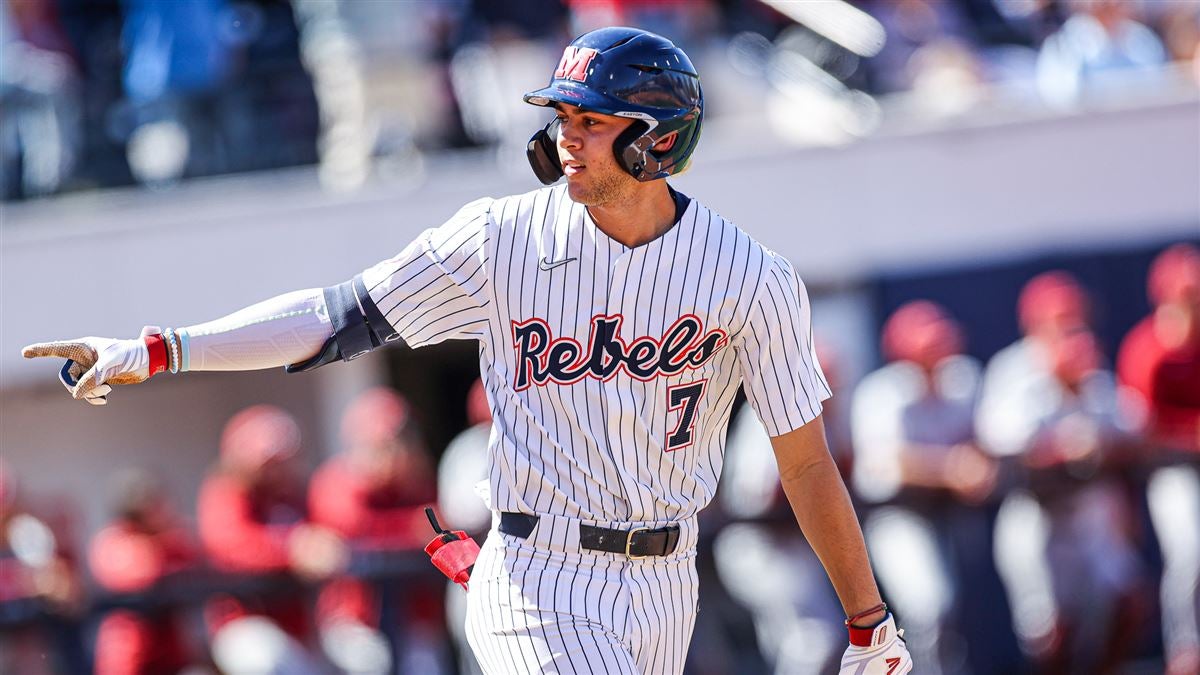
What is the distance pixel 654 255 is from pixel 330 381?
6.75 metres

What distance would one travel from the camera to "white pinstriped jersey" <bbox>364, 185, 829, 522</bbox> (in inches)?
146

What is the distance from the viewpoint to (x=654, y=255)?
3.74m

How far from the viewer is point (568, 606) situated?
3689mm

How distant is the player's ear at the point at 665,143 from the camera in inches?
145

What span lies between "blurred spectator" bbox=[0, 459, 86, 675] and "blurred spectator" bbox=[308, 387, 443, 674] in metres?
0.99

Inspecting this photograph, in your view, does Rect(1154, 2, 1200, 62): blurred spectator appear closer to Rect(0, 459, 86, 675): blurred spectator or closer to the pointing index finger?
Rect(0, 459, 86, 675): blurred spectator

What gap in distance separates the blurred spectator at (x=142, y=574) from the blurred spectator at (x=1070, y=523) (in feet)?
11.6

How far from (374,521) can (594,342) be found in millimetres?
3877

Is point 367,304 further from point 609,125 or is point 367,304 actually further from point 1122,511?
point 1122,511

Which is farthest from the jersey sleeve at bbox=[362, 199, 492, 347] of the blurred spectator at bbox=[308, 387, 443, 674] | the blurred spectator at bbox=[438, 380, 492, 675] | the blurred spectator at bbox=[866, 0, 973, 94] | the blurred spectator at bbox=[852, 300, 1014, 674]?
the blurred spectator at bbox=[866, 0, 973, 94]

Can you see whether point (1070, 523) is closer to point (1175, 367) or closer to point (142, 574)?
point (1175, 367)

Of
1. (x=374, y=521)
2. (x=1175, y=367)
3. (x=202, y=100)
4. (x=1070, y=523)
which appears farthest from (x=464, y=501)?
(x=1175, y=367)

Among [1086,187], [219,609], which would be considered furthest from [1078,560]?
[219,609]

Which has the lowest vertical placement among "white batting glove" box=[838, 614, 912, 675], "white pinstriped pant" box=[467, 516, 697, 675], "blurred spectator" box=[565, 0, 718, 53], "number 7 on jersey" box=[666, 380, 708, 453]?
"white batting glove" box=[838, 614, 912, 675]
